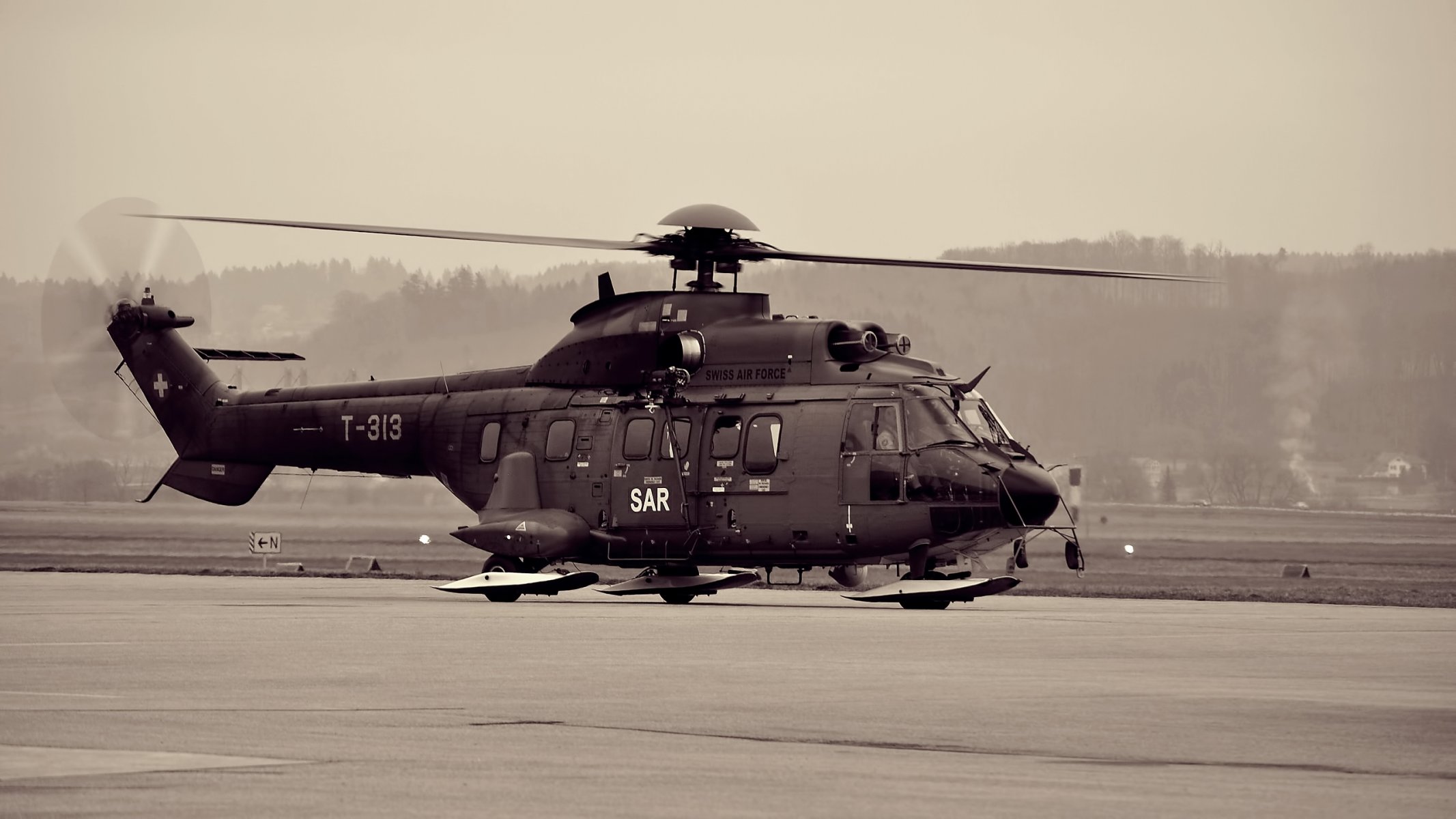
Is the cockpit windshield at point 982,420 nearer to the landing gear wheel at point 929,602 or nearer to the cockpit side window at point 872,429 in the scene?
the cockpit side window at point 872,429

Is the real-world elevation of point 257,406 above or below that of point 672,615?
above

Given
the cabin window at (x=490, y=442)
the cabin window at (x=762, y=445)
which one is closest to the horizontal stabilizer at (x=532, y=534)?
the cabin window at (x=490, y=442)

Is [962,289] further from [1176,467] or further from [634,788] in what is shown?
[634,788]

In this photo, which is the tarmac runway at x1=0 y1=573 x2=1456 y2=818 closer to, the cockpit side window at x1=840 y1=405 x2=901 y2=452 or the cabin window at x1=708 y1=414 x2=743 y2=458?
the cockpit side window at x1=840 y1=405 x2=901 y2=452

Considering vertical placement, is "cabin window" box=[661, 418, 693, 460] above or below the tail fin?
below

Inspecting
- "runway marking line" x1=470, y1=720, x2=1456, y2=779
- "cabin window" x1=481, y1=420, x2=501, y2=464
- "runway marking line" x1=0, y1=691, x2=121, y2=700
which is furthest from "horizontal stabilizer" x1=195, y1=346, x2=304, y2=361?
"runway marking line" x1=470, y1=720, x2=1456, y2=779

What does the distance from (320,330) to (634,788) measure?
90.0 m

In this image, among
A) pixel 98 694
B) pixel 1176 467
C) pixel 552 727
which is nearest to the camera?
pixel 552 727

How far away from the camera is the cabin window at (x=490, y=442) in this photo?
29.3 meters

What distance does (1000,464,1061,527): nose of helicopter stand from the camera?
81.3 ft

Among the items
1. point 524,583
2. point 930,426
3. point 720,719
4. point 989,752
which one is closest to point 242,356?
point 524,583

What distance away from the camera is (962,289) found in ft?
439

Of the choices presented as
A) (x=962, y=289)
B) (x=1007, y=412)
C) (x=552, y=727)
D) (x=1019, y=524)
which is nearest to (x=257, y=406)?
(x=1019, y=524)

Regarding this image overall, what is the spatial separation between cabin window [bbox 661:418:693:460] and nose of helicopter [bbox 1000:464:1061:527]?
4574mm
